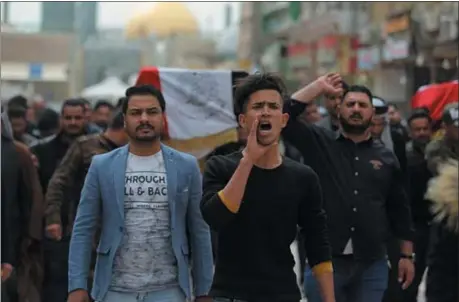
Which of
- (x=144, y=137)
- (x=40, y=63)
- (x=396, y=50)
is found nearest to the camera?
(x=144, y=137)

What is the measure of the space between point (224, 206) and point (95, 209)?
3.78 ft

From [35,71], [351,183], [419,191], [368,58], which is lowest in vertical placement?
[419,191]

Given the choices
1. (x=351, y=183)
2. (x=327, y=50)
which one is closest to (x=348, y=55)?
(x=327, y=50)

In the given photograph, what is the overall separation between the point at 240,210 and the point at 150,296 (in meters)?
0.89

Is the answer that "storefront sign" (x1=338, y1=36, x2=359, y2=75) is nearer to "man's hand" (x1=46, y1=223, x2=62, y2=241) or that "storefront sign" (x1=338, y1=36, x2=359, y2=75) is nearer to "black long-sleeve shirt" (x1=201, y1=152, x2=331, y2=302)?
"man's hand" (x1=46, y1=223, x2=62, y2=241)

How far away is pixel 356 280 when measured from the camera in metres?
7.19

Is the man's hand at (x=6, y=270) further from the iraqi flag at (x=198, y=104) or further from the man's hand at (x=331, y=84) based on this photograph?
the man's hand at (x=331, y=84)

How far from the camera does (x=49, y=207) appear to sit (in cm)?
817

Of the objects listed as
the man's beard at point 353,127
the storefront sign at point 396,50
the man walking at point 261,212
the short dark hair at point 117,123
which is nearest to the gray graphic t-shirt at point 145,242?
the man walking at point 261,212

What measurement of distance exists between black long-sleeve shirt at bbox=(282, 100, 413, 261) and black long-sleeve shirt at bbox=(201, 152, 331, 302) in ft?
5.31

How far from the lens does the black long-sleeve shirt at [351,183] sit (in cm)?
717

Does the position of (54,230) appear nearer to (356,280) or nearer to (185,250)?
(356,280)

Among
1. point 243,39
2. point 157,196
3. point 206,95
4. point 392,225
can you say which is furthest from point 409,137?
point 243,39

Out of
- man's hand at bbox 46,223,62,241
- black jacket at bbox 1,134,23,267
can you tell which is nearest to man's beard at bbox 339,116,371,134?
man's hand at bbox 46,223,62,241
